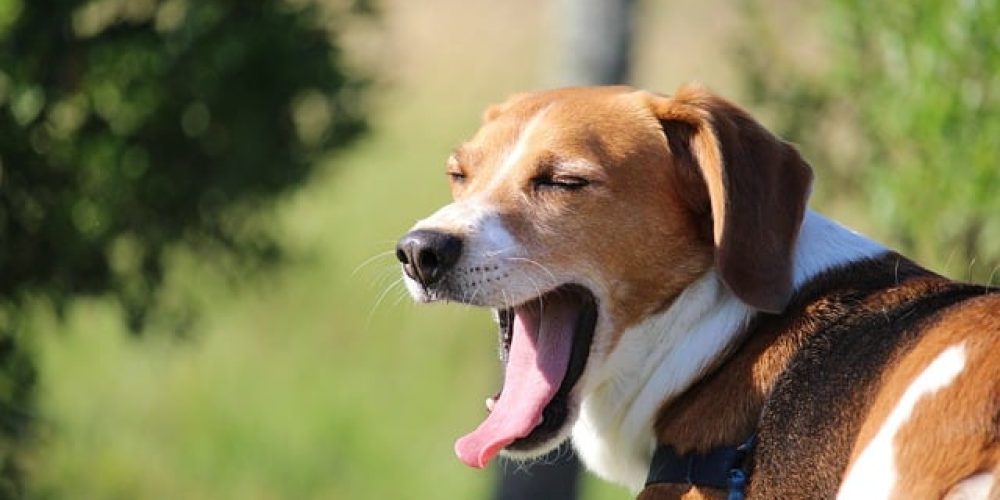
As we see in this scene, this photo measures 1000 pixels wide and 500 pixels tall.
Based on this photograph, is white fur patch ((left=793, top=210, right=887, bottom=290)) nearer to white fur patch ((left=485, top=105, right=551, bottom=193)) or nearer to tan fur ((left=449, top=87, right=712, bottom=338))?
tan fur ((left=449, top=87, right=712, bottom=338))

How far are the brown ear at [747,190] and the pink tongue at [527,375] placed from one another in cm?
45

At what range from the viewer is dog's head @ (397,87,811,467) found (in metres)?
4.66

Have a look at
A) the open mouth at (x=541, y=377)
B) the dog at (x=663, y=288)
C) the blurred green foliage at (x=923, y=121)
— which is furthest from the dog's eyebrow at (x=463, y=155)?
the blurred green foliage at (x=923, y=121)

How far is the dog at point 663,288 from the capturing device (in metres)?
4.50

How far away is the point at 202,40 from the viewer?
8320 millimetres

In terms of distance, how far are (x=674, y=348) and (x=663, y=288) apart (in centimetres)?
15

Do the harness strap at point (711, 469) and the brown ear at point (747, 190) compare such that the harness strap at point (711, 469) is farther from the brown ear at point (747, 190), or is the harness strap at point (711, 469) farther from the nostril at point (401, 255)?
the nostril at point (401, 255)

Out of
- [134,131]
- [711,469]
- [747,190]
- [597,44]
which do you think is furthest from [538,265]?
Answer: [597,44]

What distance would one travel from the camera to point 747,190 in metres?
4.67

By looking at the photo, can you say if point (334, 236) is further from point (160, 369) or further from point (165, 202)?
point (165, 202)

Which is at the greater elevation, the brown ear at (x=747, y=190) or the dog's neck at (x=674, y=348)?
the brown ear at (x=747, y=190)

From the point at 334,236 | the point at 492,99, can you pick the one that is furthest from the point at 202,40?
the point at 492,99

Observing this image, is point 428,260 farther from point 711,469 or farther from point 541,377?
point 711,469

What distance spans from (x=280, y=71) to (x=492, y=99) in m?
10.1
